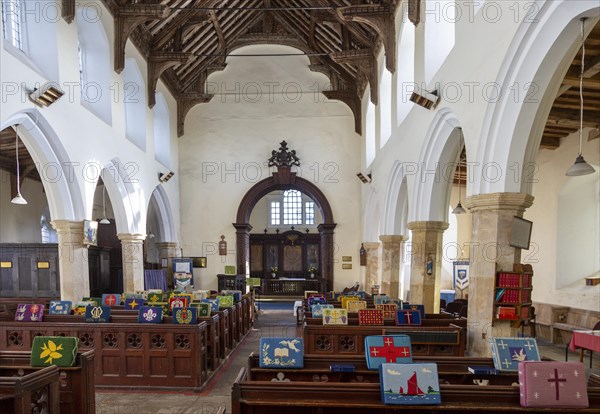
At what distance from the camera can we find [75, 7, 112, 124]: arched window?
416 inches

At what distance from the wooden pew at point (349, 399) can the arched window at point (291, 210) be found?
2070cm

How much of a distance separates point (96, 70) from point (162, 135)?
5258mm

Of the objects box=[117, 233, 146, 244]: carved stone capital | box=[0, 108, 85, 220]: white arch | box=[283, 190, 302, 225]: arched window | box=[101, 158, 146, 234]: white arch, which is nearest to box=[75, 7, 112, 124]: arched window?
box=[101, 158, 146, 234]: white arch

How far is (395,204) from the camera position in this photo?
11609 millimetres

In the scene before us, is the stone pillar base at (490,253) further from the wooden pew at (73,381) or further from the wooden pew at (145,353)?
the wooden pew at (73,381)

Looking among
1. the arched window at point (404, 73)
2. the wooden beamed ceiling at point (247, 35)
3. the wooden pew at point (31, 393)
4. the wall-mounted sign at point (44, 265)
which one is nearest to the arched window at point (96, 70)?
the wooden beamed ceiling at point (247, 35)

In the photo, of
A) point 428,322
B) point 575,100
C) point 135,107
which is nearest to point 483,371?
point 428,322

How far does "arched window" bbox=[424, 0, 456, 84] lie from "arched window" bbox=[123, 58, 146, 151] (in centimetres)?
810

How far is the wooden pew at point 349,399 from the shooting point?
296 centimetres

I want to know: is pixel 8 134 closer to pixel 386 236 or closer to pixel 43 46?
pixel 43 46

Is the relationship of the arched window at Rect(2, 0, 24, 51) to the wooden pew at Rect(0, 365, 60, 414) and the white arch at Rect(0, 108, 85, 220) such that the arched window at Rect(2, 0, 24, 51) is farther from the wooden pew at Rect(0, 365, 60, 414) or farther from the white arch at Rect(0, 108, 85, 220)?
the wooden pew at Rect(0, 365, 60, 414)

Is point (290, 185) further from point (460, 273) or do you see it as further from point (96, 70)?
point (96, 70)

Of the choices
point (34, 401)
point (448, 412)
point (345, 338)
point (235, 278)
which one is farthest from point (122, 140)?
point (448, 412)

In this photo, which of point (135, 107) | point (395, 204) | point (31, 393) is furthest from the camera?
point (135, 107)
